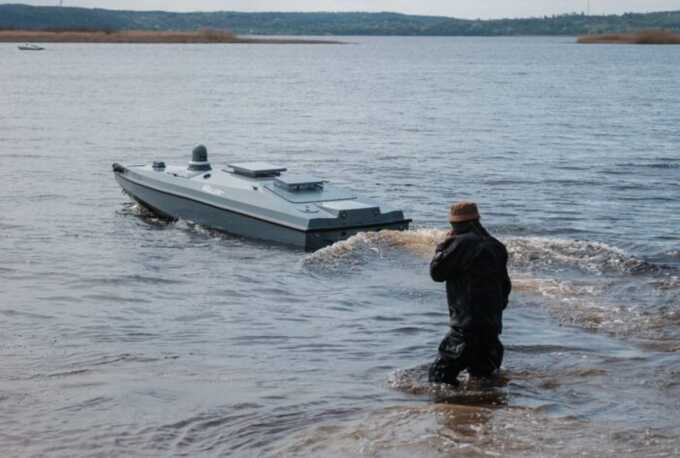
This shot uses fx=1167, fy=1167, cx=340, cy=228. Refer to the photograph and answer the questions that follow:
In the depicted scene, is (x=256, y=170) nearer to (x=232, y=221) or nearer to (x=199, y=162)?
(x=232, y=221)

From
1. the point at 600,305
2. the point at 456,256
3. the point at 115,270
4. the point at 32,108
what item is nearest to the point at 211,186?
the point at 115,270

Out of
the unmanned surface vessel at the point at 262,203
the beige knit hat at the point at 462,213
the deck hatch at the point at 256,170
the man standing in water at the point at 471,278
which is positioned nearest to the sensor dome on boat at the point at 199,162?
the unmanned surface vessel at the point at 262,203

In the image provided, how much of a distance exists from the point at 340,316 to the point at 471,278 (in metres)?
5.14

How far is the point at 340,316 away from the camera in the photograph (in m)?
15.9

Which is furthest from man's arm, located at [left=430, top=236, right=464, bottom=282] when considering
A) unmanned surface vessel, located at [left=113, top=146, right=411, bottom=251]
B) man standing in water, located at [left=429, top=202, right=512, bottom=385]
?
unmanned surface vessel, located at [left=113, top=146, right=411, bottom=251]

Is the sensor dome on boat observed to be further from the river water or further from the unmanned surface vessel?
the river water

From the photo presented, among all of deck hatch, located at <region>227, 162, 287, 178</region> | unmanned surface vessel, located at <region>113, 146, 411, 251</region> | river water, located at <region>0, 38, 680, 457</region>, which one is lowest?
river water, located at <region>0, 38, 680, 457</region>

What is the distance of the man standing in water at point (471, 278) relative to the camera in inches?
428

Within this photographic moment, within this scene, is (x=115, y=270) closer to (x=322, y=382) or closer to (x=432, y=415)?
(x=322, y=382)

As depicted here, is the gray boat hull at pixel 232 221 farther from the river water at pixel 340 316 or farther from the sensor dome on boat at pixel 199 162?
the sensor dome on boat at pixel 199 162

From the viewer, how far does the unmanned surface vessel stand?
19.9m

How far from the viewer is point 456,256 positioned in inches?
428

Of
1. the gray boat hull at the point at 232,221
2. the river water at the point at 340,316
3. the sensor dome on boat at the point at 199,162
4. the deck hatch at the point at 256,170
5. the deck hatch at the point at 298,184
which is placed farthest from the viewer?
the sensor dome on boat at the point at 199,162

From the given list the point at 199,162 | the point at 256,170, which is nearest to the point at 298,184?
the point at 256,170
